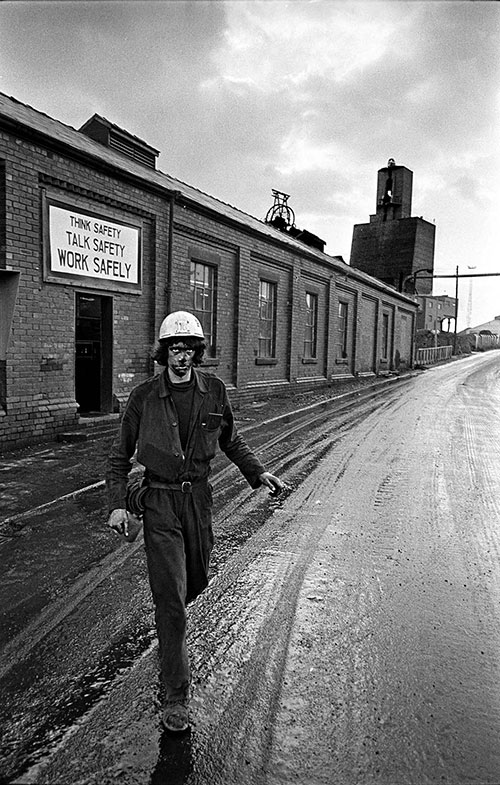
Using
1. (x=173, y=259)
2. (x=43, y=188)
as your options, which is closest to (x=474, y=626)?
(x=43, y=188)

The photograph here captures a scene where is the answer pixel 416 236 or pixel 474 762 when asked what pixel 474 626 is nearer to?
pixel 474 762

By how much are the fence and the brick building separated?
2726cm

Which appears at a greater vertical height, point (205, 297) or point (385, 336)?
point (205, 297)

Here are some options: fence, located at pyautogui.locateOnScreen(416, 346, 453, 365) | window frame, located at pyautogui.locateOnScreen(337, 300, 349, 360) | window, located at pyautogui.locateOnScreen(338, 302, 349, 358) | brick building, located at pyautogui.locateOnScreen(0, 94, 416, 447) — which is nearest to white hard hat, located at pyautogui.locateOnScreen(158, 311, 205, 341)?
brick building, located at pyautogui.locateOnScreen(0, 94, 416, 447)

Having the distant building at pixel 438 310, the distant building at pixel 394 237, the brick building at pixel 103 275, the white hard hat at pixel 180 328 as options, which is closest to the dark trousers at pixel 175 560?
the white hard hat at pixel 180 328

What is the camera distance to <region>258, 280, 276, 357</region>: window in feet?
59.1

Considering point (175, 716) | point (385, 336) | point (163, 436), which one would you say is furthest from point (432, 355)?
point (175, 716)

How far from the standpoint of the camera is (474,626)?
3.78m

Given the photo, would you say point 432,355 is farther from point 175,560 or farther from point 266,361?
point 175,560

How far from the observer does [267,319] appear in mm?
18438

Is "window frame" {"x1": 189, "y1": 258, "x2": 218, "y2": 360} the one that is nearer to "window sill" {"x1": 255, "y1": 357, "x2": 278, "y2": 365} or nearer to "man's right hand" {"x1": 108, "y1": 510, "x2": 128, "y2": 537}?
"window sill" {"x1": 255, "y1": 357, "x2": 278, "y2": 365}

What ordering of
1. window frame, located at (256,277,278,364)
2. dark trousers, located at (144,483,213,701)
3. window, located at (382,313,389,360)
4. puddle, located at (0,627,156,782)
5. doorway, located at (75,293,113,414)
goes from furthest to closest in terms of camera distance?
window, located at (382,313,389,360) < window frame, located at (256,277,278,364) < doorway, located at (75,293,113,414) < dark trousers, located at (144,483,213,701) < puddle, located at (0,627,156,782)

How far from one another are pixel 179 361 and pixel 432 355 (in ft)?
154

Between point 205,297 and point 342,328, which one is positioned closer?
point 205,297
